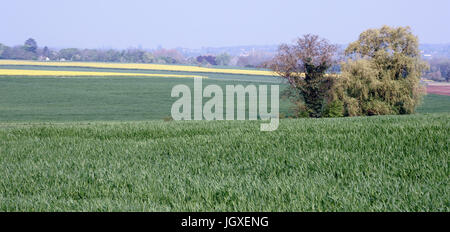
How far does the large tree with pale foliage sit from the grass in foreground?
33.4m

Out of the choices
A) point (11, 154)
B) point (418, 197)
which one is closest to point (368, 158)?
point (418, 197)

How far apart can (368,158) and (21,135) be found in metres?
11.3

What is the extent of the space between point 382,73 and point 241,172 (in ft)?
134

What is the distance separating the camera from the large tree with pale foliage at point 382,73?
44.7 meters

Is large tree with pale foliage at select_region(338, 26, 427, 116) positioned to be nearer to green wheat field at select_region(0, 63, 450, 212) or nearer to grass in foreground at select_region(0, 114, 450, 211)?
green wheat field at select_region(0, 63, 450, 212)

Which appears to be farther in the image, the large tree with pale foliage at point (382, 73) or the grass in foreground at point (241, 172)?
the large tree with pale foliage at point (382, 73)

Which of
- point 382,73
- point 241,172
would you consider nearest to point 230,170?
point 241,172

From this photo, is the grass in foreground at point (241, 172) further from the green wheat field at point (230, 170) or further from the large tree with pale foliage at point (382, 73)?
the large tree with pale foliage at point (382, 73)

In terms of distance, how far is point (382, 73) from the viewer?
45656mm

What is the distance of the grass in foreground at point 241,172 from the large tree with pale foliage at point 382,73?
109ft

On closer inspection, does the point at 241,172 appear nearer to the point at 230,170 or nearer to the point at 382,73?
the point at 230,170

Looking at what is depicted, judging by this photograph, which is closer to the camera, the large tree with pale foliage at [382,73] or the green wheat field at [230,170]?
the green wheat field at [230,170]

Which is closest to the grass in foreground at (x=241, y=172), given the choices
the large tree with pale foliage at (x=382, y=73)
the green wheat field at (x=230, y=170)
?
the green wheat field at (x=230, y=170)

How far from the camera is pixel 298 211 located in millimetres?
5434
